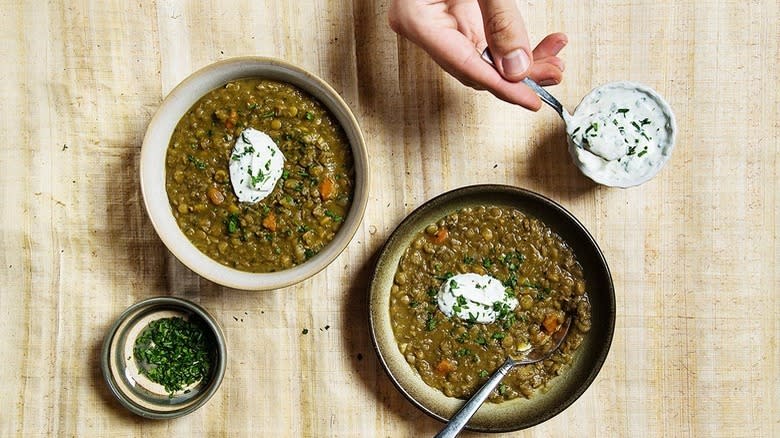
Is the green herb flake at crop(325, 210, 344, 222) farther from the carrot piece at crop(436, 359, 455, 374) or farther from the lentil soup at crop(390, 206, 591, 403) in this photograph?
the carrot piece at crop(436, 359, 455, 374)

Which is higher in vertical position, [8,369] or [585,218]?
[585,218]

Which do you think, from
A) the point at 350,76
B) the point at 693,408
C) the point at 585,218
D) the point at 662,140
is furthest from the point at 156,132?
the point at 693,408

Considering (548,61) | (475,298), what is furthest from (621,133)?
(475,298)

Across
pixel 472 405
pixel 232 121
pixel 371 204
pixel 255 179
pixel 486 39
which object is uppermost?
pixel 486 39

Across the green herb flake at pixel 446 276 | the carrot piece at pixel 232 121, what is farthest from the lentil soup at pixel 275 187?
the green herb flake at pixel 446 276

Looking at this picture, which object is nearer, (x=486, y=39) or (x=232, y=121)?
(x=486, y=39)

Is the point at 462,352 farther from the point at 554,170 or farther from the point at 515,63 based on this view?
the point at 515,63

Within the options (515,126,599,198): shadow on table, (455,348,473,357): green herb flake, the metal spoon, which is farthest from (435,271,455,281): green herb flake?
(515,126,599,198): shadow on table

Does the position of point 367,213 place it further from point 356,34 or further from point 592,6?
point 592,6
